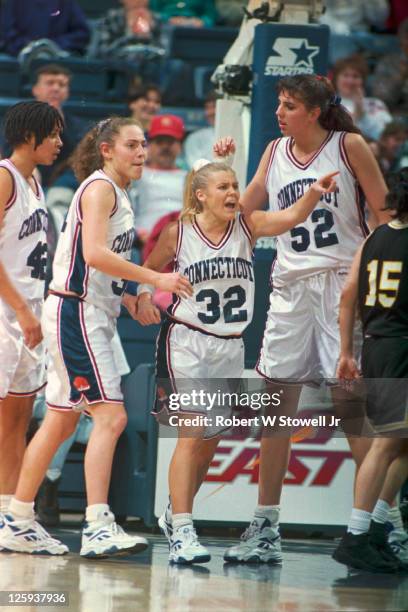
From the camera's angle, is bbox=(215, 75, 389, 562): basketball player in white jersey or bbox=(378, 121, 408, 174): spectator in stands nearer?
bbox=(215, 75, 389, 562): basketball player in white jersey

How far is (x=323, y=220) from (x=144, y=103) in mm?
4714

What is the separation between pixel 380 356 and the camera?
18.9ft

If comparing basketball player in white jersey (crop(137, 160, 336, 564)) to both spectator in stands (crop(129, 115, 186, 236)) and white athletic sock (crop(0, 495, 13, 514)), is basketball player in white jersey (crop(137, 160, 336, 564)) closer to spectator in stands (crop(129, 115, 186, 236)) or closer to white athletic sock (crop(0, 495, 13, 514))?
white athletic sock (crop(0, 495, 13, 514))

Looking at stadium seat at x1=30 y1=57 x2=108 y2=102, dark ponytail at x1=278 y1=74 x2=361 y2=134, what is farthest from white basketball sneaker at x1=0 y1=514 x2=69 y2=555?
stadium seat at x1=30 y1=57 x2=108 y2=102

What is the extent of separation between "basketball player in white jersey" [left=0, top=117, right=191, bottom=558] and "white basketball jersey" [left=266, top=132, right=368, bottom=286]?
2.41 ft

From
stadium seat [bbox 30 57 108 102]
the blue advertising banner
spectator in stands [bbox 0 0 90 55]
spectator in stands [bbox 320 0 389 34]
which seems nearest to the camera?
the blue advertising banner

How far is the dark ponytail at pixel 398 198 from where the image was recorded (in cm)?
574

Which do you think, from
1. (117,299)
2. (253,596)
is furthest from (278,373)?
(253,596)

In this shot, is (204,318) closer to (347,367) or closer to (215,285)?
(215,285)

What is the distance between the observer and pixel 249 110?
24.2 feet

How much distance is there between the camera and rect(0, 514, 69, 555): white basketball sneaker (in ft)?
18.9

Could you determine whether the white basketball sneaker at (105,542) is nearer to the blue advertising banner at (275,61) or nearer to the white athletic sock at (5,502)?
the white athletic sock at (5,502)

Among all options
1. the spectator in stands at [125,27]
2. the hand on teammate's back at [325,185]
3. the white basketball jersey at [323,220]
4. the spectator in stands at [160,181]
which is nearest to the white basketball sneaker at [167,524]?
the white basketball jersey at [323,220]

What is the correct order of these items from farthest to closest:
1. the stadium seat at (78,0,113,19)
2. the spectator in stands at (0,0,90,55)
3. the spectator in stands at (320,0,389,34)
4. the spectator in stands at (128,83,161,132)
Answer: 1. the stadium seat at (78,0,113,19)
2. the spectator in stands at (320,0,389,34)
3. the spectator in stands at (0,0,90,55)
4. the spectator in stands at (128,83,161,132)
